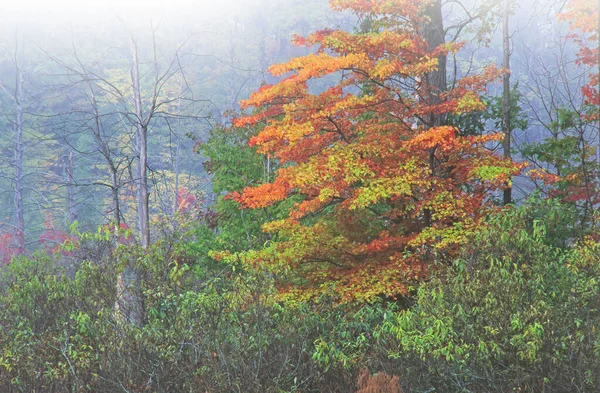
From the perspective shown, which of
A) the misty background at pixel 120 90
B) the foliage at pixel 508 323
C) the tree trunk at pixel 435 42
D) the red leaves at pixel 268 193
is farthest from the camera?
the misty background at pixel 120 90

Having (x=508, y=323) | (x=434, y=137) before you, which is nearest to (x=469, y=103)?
(x=434, y=137)

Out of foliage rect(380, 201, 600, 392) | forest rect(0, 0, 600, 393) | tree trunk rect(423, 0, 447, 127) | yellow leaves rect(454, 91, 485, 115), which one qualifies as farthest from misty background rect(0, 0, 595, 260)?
foliage rect(380, 201, 600, 392)

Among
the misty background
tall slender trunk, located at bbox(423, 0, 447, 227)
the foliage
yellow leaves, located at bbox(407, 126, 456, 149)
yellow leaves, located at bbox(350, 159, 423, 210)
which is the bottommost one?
the foliage

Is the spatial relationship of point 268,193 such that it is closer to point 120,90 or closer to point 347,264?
point 347,264

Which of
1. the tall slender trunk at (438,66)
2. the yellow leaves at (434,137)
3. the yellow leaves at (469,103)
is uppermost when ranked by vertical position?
→ the tall slender trunk at (438,66)

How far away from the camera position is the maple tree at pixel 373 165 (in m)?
10.4

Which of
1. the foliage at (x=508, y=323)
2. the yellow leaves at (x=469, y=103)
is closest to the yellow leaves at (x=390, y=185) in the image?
the yellow leaves at (x=469, y=103)

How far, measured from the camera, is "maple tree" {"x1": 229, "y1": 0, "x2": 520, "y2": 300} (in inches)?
410

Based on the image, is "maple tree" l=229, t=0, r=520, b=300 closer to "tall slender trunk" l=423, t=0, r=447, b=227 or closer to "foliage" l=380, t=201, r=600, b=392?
"tall slender trunk" l=423, t=0, r=447, b=227

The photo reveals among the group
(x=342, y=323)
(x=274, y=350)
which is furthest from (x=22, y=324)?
(x=342, y=323)

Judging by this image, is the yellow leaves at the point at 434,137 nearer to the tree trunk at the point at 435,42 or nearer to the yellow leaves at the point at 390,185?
the yellow leaves at the point at 390,185

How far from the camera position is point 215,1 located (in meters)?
67.8

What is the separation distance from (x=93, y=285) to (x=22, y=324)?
97 cm

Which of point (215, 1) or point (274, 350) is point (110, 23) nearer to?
point (215, 1)
